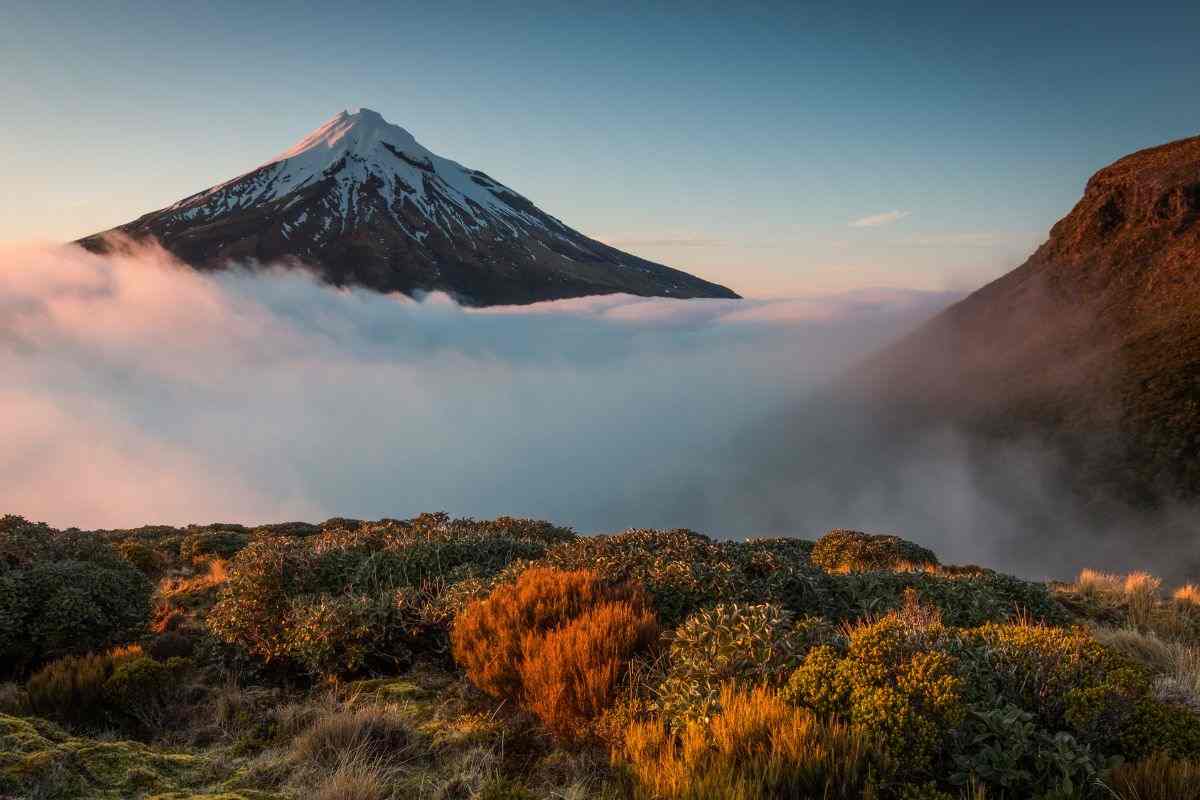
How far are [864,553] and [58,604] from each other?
1463 centimetres

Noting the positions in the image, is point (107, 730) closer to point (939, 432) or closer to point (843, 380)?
point (939, 432)

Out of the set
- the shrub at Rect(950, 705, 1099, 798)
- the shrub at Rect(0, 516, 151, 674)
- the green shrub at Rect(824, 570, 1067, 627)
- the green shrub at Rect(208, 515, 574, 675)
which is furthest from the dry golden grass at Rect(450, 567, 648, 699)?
the shrub at Rect(0, 516, 151, 674)

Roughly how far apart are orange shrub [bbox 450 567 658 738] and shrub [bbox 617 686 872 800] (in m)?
1.07

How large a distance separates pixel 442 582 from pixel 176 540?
1688 cm

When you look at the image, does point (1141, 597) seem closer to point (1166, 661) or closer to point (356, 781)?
point (1166, 661)

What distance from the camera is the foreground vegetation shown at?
3.53 meters

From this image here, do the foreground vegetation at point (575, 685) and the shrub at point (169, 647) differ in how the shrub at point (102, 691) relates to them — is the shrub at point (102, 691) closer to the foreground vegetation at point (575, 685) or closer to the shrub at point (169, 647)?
the foreground vegetation at point (575, 685)

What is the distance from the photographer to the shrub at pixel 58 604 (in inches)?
293

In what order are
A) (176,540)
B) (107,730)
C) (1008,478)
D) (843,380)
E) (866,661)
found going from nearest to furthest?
(866,661)
(107,730)
(176,540)
(1008,478)
(843,380)

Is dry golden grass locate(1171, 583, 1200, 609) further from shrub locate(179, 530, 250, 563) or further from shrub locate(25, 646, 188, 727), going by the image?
shrub locate(179, 530, 250, 563)

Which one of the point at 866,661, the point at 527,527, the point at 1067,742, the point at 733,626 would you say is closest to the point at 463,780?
the point at 733,626

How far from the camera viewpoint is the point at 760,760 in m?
3.39

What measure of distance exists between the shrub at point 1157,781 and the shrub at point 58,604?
996cm

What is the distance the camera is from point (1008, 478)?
10244cm
